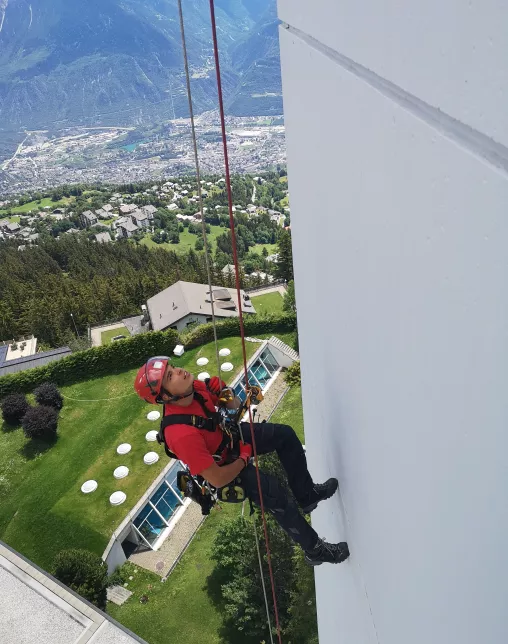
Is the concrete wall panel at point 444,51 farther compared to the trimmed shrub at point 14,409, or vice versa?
the trimmed shrub at point 14,409

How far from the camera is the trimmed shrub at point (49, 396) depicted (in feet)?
59.0

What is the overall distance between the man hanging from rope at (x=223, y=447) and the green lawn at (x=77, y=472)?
11.4m

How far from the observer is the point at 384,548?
4.99 ft

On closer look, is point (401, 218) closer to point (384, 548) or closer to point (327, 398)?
point (384, 548)

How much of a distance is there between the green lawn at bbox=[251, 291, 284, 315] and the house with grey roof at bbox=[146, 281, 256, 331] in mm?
713

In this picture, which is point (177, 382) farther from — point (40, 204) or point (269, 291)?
point (40, 204)

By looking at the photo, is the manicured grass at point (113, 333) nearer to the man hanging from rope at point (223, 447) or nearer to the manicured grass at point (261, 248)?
the man hanging from rope at point (223, 447)

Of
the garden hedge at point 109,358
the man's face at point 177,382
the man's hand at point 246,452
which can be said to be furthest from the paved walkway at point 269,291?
A: the man's face at point 177,382

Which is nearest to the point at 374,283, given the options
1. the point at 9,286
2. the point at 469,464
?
the point at 469,464

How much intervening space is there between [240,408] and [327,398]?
42.3 inches

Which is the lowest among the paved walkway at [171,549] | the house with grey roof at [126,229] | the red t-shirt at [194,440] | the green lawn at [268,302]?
the house with grey roof at [126,229]

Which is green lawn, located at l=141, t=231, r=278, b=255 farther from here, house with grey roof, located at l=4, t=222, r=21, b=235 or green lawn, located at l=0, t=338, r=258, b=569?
green lawn, located at l=0, t=338, r=258, b=569

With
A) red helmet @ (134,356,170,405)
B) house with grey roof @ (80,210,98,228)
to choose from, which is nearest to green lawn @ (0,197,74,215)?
house with grey roof @ (80,210,98,228)

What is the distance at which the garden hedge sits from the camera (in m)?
19.7
